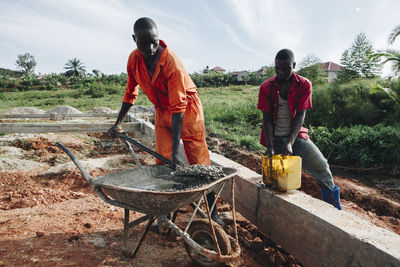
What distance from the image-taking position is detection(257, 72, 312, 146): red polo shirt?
262cm

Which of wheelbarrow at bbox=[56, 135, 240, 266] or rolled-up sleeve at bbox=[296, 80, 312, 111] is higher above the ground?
rolled-up sleeve at bbox=[296, 80, 312, 111]

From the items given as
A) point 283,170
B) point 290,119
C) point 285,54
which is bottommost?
point 283,170

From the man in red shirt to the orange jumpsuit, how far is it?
0.72m

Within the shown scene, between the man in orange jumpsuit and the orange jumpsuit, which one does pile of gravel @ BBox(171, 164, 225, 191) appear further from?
the orange jumpsuit

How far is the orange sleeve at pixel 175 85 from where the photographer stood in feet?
7.36

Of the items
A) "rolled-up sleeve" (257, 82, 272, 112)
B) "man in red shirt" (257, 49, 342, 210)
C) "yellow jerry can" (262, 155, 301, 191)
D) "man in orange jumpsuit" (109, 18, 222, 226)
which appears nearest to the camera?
"man in orange jumpsuit" (109, 18, 222, 226)

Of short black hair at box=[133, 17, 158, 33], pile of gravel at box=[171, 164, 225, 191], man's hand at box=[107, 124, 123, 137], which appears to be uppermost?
short black hair at box=[133, 17, 158, 33]

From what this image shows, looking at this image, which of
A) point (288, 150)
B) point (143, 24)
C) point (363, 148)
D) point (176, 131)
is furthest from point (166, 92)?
point (363, 148)

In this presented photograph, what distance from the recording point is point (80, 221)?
283 cm

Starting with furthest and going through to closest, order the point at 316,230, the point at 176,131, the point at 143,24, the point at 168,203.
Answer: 1. the point at 176,131
2. the point at 143,24
3. the point at 316,230
4. the point at 168,203

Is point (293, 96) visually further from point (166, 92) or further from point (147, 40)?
point (147, 40)

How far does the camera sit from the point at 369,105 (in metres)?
8.51

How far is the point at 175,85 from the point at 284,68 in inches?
42.3

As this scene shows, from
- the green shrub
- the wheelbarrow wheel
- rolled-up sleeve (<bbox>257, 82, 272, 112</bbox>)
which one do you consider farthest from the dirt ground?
rolled-up sleeve (<bbox>257, 82, 272, 112</bbox>)
